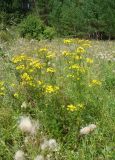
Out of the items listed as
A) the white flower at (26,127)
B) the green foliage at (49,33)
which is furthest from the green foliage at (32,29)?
the white flower at (26,127)

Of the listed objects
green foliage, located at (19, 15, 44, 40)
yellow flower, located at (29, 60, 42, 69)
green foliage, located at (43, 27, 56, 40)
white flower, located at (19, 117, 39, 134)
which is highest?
white flower, located at (19, 117, 39, 134)

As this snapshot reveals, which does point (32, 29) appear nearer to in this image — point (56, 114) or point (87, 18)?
point (87, 18)

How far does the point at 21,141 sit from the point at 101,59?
190 inches

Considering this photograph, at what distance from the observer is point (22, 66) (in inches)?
243

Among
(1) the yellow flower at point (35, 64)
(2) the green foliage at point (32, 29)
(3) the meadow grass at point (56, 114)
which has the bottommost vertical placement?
(2) the green foliage at point (32, 29)

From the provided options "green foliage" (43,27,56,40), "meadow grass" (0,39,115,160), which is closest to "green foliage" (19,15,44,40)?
"green foliage" (43,27,56,40)

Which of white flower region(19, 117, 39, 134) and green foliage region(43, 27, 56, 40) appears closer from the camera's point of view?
white flower region(19, 117, 39, 134)

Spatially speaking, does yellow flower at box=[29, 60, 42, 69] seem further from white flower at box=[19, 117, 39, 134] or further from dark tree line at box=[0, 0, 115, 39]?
dark tree line at box=[0, 0, 115, 39]

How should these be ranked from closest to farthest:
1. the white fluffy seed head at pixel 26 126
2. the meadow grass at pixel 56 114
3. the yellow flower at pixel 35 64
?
1. the white fluffy seed head at pixel 26 126
2. the meadow grass at pixel 56 114
3. the yellow flower at pixel 35 64

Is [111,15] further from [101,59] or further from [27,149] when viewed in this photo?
[27,149]

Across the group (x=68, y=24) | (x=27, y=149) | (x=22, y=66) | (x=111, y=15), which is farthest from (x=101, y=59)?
(x=68, y=24)

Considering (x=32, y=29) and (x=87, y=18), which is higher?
(x=32, y=29)

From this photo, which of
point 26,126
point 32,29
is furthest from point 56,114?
point 32,29

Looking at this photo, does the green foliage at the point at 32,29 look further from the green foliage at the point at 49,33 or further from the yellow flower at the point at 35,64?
the yellow flower at the point at 35,64
